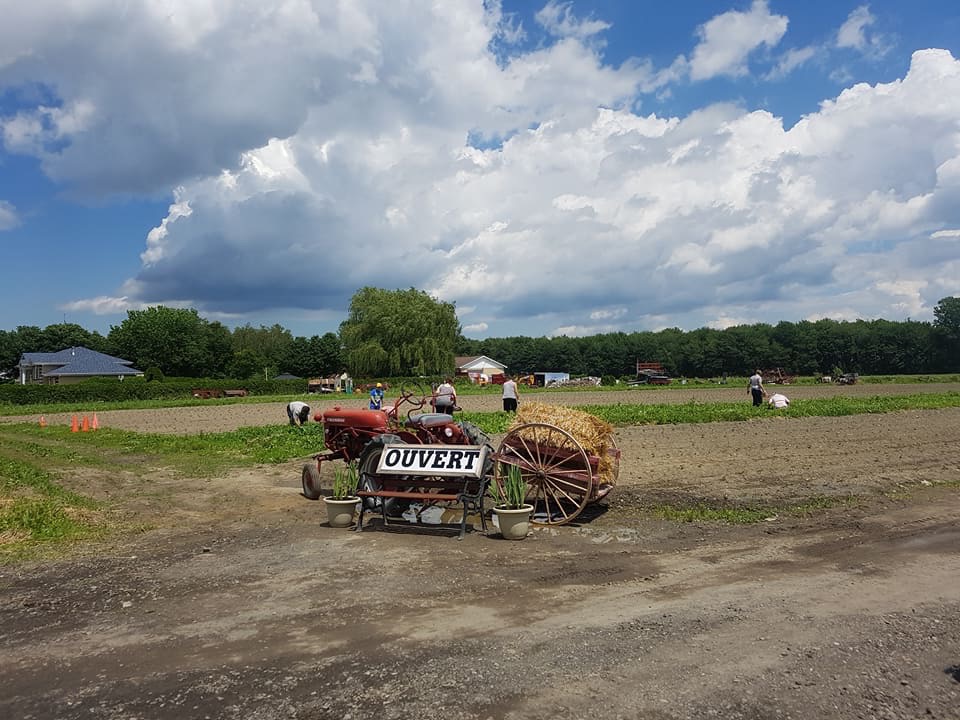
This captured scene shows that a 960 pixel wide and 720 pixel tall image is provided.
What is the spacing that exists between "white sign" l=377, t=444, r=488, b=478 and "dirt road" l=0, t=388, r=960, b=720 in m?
0.79

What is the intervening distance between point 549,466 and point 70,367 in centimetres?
9837

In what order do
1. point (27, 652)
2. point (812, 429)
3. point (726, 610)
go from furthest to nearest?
point (812, 429) < point (726, 610) < point (27, 652)

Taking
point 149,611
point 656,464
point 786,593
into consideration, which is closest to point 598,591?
point 786,593

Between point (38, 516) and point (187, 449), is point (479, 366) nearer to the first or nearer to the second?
point (187, 449)

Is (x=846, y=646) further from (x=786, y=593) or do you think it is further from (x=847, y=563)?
(x=847, y=563)

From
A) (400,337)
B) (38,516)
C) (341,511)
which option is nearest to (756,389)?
(341,511)

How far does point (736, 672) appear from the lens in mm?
4387

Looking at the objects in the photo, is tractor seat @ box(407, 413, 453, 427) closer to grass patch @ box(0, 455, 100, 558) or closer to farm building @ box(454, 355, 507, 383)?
grass patch @ box(0, 455, 100, 558)

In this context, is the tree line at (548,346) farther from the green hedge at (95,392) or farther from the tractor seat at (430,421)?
the tractor seat at (430,421)

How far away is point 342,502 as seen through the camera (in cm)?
924

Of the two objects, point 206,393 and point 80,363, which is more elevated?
point 80,363

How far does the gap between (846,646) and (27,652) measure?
19.1 ft

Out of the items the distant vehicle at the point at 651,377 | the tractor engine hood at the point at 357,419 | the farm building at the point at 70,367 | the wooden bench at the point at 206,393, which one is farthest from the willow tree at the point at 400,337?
the tractor engine hood at the point at 357,419

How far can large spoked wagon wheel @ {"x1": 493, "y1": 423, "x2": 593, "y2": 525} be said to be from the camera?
9.49 meters
